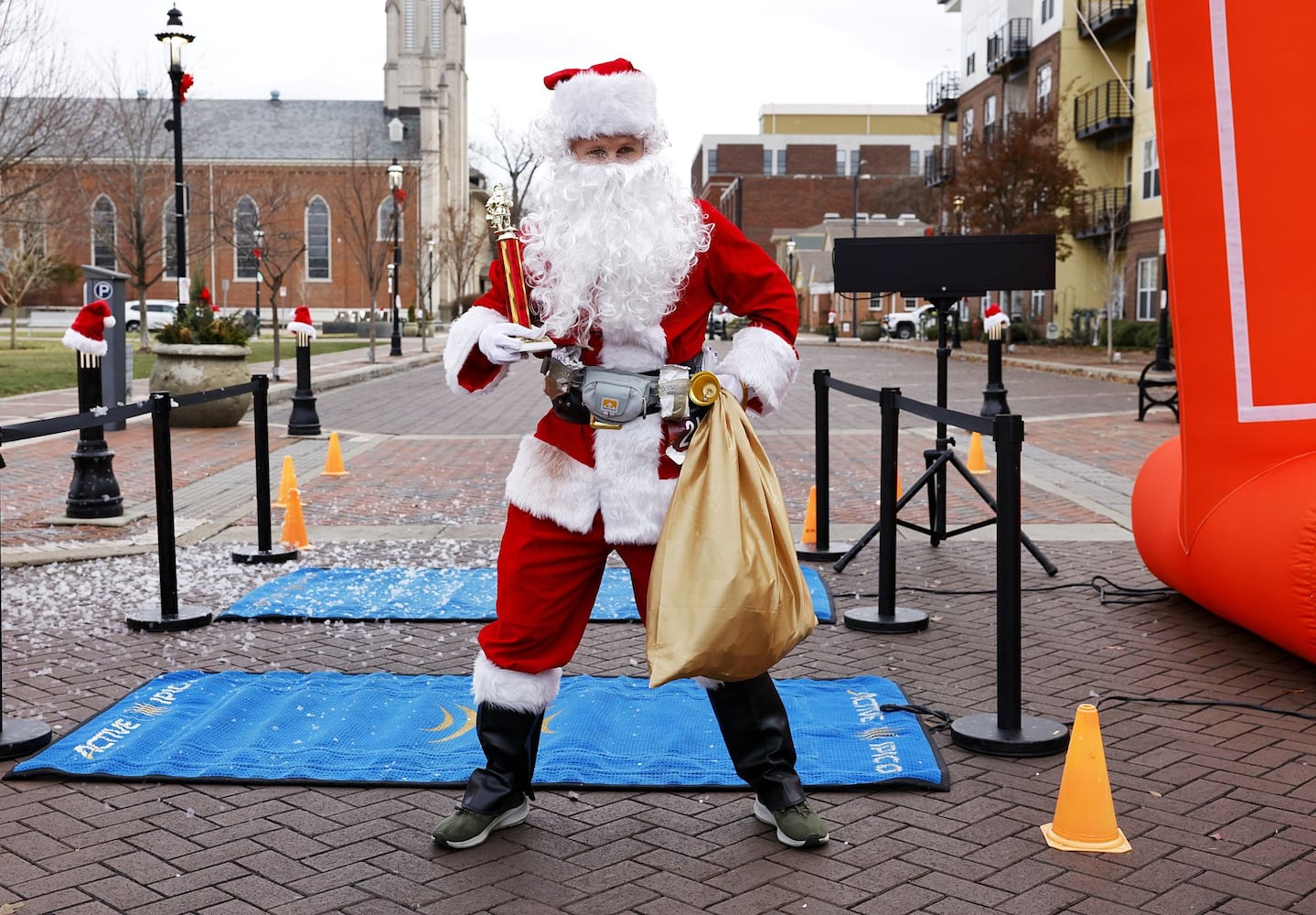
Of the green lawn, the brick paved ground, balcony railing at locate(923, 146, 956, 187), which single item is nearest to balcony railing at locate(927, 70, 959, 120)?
balcony railing at locate(923, 146, 956, 187)

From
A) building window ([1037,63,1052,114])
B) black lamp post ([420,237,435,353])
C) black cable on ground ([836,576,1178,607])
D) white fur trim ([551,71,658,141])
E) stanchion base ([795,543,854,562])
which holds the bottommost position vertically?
black cable on ground ([836,576,1178,607])

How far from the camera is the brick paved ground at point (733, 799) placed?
10.8 ft

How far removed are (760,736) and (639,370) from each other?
1093 millimetres

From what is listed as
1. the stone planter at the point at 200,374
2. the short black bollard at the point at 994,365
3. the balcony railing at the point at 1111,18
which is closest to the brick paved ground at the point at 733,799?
the short black bollard at the point at 994,365

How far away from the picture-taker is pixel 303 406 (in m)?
14.9

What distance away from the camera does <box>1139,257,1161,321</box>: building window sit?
3666 centimetres

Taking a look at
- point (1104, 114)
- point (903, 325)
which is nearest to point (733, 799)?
point (1104, 114)

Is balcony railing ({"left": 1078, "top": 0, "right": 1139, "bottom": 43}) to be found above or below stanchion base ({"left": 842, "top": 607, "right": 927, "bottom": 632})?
above

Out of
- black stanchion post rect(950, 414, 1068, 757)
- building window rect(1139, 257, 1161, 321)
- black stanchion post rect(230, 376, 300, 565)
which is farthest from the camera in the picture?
building window rect(1139, 257, 1161, 321)

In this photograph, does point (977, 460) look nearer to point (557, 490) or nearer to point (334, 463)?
point (334, 463)

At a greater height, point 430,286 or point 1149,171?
point 1149,171

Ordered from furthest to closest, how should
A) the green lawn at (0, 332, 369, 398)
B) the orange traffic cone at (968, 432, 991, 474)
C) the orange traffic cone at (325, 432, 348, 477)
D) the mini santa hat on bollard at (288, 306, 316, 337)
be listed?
the green lawn at (0, 332, 369, 398) → the mini santa hat on bollard at (288, 306, 316, 337) → the orange traffic cone at (325, 432, 348, 477) → the orange traffic cone at (968, 432, 991, 474)

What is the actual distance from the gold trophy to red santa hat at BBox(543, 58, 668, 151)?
0.29 m

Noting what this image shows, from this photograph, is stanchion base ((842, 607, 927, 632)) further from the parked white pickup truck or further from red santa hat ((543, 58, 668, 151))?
the parked white pickup truck
